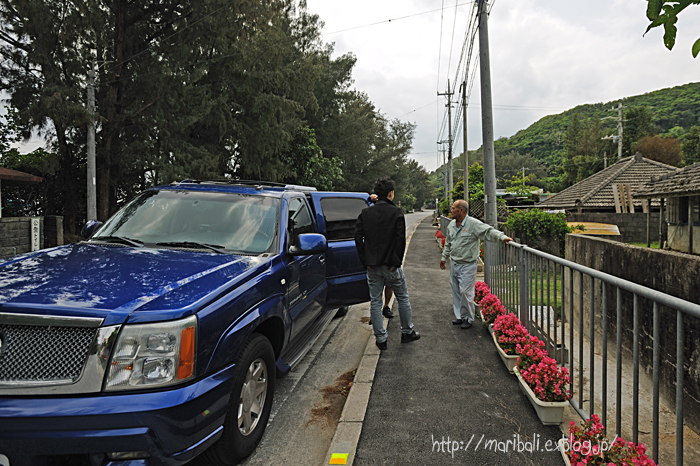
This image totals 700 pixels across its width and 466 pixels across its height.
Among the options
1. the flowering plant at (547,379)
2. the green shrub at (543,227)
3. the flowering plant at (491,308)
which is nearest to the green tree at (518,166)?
the green shrub at (543,227)

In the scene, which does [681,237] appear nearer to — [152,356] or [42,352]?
[152,356]

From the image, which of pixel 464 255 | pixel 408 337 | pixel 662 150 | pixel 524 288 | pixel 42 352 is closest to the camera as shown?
pixel 42 352

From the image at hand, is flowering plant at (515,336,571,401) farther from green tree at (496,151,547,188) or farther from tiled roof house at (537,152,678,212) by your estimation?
green tree at (496,151,547,188)

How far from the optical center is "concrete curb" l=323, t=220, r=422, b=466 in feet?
10.2

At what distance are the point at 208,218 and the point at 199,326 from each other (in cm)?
177

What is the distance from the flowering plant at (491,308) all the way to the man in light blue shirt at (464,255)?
0.25m

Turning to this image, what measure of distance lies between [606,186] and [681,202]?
38.8ft

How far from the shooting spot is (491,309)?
6.00 meters

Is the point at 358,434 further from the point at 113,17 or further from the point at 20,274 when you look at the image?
the point at 113,17

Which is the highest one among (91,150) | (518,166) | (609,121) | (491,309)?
(609,121)

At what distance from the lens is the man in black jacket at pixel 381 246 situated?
207 inches

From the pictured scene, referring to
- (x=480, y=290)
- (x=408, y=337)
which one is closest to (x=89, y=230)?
(x=408, y=337)

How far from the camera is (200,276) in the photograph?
2826 mm

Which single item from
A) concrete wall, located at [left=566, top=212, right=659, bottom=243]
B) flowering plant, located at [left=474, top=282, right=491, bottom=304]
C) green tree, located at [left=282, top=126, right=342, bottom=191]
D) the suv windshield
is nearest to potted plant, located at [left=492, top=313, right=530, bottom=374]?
flowering plant, located at [left=474, top=282, right=491, bottom=304]
